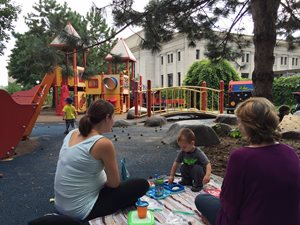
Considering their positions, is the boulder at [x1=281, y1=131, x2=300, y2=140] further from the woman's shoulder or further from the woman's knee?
the woman's shoulder

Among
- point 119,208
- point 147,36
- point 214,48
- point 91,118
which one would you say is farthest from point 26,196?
point 214,48

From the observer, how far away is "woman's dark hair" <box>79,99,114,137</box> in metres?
2.29

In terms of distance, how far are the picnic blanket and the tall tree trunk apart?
2.36m

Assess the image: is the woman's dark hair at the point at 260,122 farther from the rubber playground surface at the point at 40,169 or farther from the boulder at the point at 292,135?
the boulder at the point at 292,135

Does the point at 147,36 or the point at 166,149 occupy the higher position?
the point at 147,36

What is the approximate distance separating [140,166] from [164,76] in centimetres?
3757

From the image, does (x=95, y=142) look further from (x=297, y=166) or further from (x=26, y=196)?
(x=26, y=196)

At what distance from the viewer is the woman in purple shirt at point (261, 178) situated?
141 cm

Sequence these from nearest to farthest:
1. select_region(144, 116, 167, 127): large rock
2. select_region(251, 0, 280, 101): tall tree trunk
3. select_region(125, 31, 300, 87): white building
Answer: select_region(251, 0, 280, 101): tall tree trunk < select_region(144, 116, 167, 127): large rock < select_region(125, 31, 300, 87): white building

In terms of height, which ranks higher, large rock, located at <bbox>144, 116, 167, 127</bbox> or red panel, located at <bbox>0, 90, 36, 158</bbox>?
red panel, located at <bbox>0, 90, 36, 158</bbox>

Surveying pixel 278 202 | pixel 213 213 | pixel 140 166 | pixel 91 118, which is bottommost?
pixel 140 166

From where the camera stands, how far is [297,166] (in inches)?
57.9

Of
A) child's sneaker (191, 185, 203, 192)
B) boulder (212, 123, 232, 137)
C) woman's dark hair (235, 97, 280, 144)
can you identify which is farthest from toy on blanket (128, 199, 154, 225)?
boulder (212, 123, 232, 137)

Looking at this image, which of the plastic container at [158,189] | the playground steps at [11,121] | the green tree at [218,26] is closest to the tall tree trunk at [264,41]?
the green tree at [218,26]
